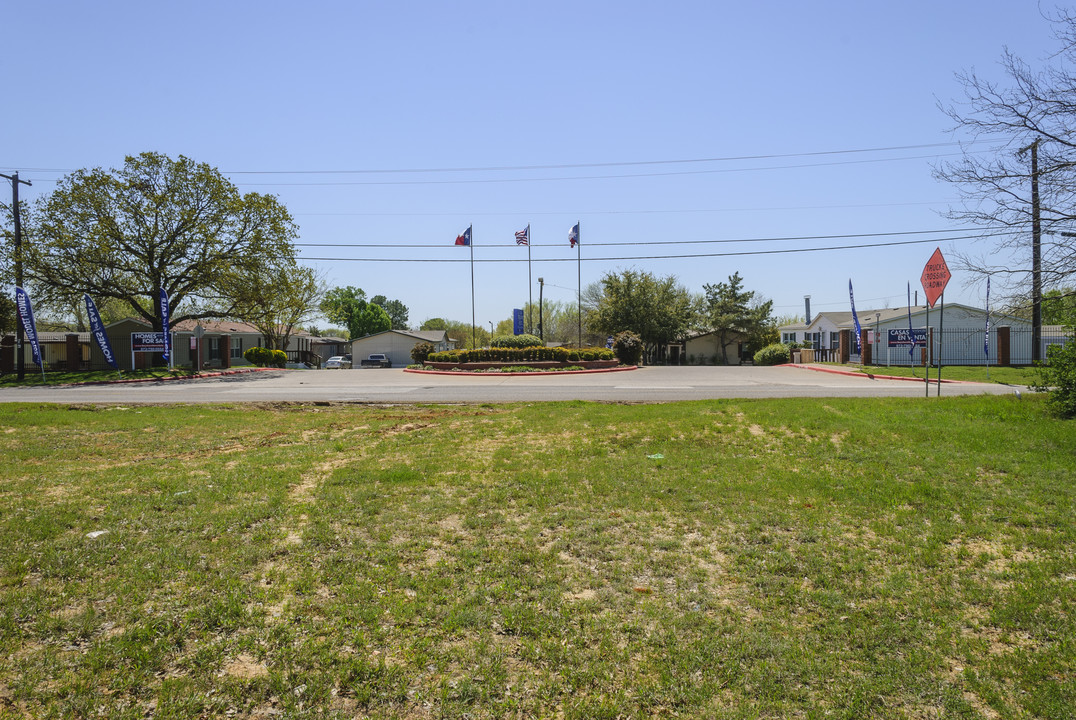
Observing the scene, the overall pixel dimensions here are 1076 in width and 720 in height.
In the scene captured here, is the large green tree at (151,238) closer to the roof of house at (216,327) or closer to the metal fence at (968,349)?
the roof of house at (216,327)

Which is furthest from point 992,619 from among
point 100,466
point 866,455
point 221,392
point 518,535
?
point 221,392

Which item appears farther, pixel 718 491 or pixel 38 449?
pixel 38 449

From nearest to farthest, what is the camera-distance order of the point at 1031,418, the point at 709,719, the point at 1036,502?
the point at 709,719 → the point at 1036,502 → the point at 1031,418

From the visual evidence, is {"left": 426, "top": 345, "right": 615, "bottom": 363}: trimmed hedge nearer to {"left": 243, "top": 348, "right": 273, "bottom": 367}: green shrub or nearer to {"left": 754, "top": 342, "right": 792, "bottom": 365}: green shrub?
{"left": 243, "top": 348, "right": 273, "bottom": 367}: green shrub

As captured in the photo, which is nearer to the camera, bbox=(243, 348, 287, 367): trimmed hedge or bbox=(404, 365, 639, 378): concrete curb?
bbox=(404, 365, 639, 378): concrete curb

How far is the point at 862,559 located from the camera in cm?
491

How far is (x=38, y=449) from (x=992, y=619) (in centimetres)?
1167

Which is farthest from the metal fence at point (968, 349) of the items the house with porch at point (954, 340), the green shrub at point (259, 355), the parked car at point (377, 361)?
the green shrub at point (259, 355)

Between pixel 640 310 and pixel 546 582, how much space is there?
166 feet

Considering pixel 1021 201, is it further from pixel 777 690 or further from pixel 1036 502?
pixel 777 690

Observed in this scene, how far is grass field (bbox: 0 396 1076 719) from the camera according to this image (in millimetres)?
3227

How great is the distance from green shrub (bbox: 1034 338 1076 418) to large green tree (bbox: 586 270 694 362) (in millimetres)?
42998

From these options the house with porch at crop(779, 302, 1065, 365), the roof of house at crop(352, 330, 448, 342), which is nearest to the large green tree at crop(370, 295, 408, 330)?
the roof of house at crop(352, 330, 448, 342)

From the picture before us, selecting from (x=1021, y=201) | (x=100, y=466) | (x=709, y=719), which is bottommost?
(x=709, y=719)
